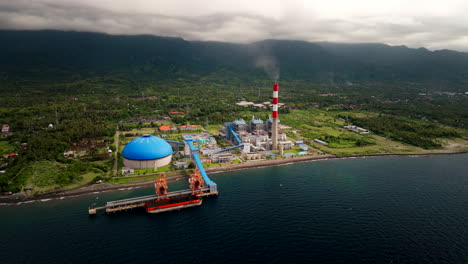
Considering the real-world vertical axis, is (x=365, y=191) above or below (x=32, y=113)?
below

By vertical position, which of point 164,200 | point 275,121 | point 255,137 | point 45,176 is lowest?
point 164,200

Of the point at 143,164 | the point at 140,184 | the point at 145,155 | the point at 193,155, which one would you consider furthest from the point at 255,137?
the point at 140,184

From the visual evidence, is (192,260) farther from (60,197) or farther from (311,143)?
(311,143)

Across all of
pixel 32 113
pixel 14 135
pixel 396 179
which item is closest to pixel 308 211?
pixel 396 179

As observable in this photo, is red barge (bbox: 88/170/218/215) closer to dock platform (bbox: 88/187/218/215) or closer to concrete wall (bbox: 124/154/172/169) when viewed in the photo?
dock platform (bbox: 88/187/218/215)

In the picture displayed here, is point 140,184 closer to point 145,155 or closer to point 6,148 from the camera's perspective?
point 145,155

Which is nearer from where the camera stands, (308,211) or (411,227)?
(411,227)

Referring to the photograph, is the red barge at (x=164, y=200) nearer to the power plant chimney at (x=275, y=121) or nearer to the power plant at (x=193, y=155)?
the power plant at (x=193, y=155)

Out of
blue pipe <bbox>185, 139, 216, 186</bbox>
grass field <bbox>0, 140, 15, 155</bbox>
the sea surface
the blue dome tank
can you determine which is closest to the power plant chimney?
the sea surface
